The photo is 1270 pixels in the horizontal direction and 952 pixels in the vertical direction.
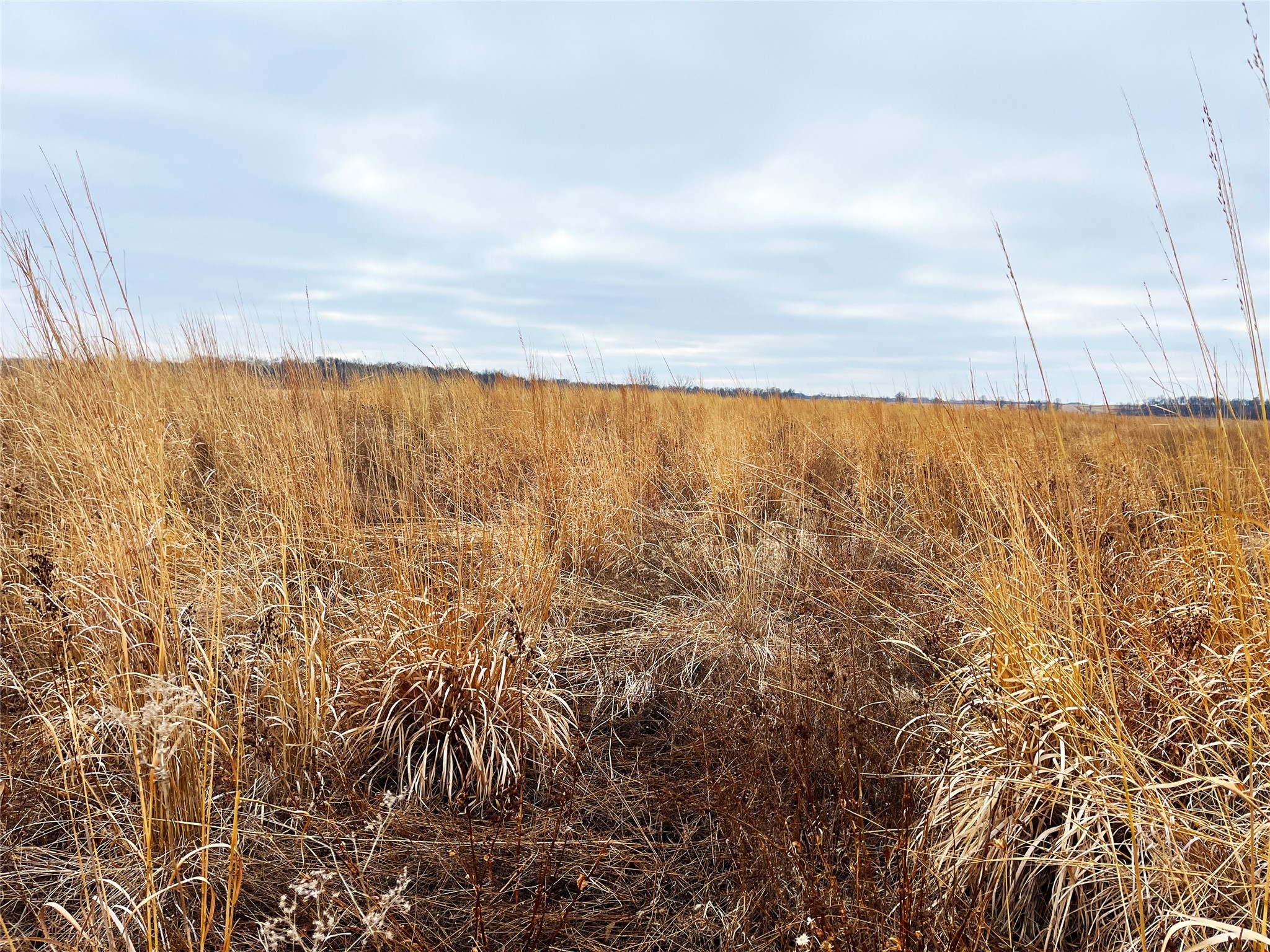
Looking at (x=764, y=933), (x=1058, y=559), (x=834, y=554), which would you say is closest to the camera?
(x=764, y=933)

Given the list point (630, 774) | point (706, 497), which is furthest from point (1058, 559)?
point (706, 497)

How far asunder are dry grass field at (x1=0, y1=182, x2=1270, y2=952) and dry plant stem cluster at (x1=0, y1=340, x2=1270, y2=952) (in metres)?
0.02

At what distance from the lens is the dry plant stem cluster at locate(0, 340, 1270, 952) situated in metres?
1.31

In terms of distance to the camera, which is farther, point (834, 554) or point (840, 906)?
point (834, 554)

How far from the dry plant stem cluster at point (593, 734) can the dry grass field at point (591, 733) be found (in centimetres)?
2

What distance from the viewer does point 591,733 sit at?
7.84 feet

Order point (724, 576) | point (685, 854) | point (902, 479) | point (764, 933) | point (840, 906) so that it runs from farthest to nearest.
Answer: point (902, 479), point (724, 576), point (685, 854), point (764, 933), point (840, 906)

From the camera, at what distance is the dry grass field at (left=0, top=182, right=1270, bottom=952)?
1306 millimetres

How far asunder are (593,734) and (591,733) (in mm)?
13

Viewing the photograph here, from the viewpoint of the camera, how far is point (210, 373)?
577 centimetres

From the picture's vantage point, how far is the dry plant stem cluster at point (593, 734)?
1307mm

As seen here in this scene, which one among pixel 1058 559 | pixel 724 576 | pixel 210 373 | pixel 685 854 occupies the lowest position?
pixel 685 854

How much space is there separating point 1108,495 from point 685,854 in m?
3.59

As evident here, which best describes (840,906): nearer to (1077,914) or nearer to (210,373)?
(1077,914)
